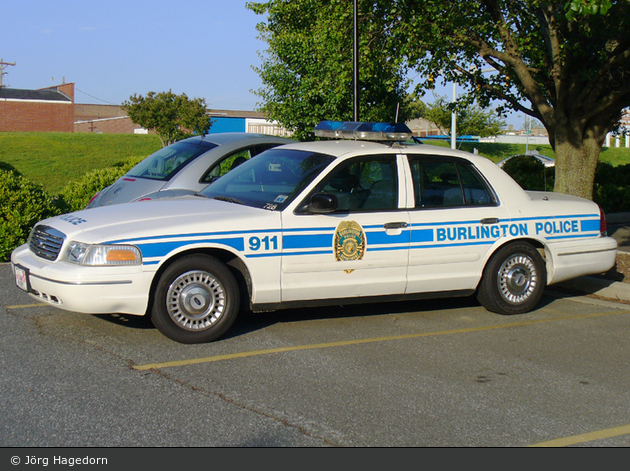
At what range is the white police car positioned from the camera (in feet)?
18.5

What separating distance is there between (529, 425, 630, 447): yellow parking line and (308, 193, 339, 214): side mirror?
2.74 metres

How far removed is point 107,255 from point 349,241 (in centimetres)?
206

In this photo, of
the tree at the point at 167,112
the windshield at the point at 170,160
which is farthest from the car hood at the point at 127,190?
the tree at the point at 167,112

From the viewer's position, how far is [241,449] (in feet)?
12.6

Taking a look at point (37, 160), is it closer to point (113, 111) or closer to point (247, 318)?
point (247, 318)

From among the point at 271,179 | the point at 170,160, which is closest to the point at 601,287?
the point at 271,179

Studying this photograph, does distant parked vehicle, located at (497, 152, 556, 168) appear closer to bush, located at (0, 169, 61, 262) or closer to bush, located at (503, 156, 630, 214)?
bush, located at (503, 156, 630, 214)

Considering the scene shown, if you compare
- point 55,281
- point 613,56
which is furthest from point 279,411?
point 613,56

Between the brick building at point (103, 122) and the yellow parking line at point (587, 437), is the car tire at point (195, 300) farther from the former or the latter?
the brick building at point (103, 122)

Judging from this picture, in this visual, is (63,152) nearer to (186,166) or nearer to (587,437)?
(186,166)

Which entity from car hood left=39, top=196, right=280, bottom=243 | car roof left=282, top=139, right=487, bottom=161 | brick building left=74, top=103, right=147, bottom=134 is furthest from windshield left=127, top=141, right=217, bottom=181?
brick building left=74, top=103, right=147, bottom=134

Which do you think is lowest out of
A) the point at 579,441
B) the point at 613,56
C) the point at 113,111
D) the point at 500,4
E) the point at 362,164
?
the point at 579,441

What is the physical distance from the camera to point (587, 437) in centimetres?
413

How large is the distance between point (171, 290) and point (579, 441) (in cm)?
322
